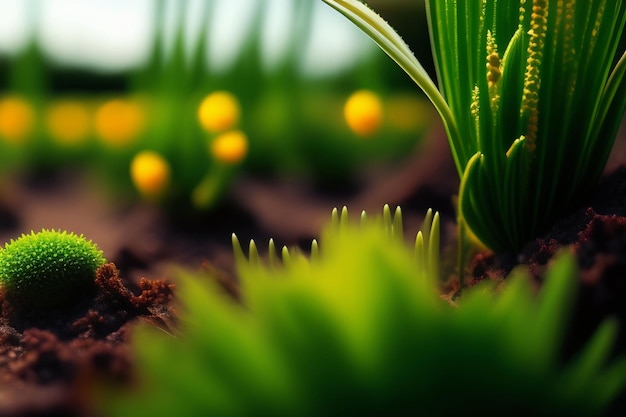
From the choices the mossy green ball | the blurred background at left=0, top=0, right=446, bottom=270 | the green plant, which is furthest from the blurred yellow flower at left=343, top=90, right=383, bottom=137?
the green plant

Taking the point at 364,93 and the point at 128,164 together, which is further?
the point at 364,93

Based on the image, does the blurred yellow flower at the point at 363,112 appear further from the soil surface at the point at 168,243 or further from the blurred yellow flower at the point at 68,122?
the blurred yellow flower at the point at 68,122

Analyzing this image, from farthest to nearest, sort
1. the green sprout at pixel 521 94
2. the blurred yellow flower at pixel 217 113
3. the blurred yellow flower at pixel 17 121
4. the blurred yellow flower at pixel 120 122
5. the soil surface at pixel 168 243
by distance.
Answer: the blurred yellow flower at pixel 17 121 → the blurred yellow flower at pixel 120 122 → the blurred yellow flower at pixel 217 113 → the green sprout at pixel 521 94 → the soil surface at pixel 168 243

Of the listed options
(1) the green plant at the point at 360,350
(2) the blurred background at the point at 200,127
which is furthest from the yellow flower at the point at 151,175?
(1) the green plant at the point at 360,350

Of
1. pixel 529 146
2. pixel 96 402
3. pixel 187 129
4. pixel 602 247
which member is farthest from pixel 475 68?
pixel 187 129

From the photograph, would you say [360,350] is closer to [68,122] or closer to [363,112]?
[363,112]

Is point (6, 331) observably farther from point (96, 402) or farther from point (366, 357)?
point (366, 357)

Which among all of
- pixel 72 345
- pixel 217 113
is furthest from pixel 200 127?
pixel 72 345
